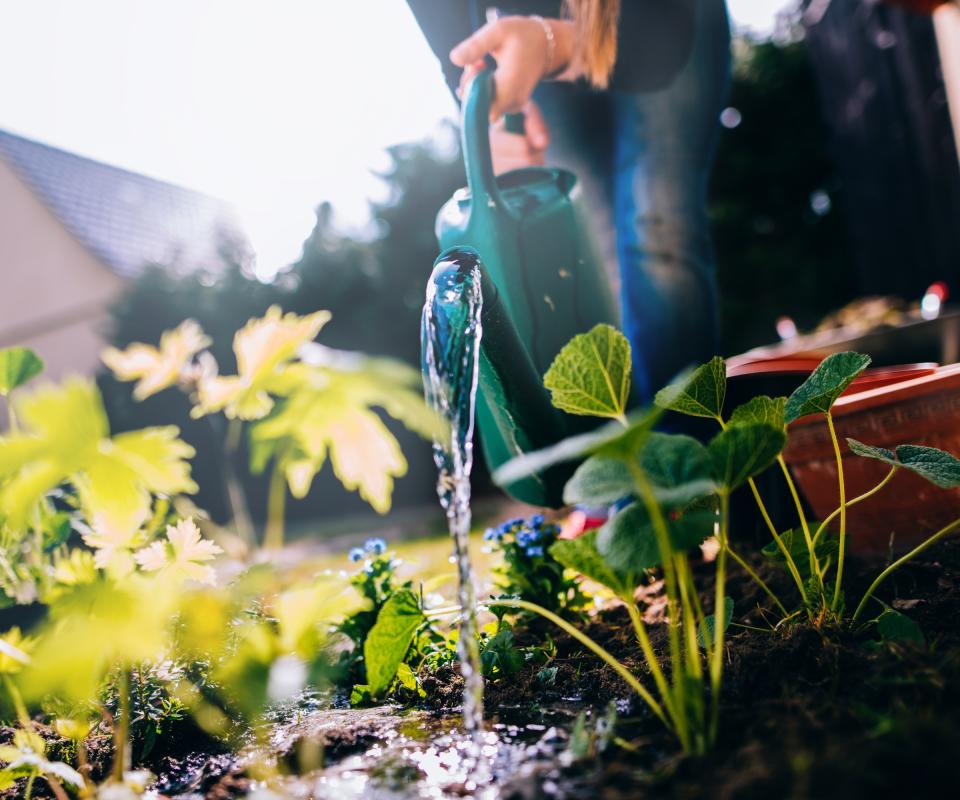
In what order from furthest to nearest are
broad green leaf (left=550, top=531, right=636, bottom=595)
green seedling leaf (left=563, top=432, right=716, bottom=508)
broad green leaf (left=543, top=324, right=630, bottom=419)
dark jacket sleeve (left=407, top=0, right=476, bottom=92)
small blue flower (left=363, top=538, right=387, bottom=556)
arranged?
dark jacket sleeve (left=407, top=0, right=476, bottom=92)
small blue flower (left=363, top=538, right=387, bottom=556)
broad green leaf (left=543, top=324, right=630, bottom=419)
broad green leaf (left=550, top=531, right=636, bottom=595)
green seedling leaf (left=563, top=432, right=716, bottom=508)

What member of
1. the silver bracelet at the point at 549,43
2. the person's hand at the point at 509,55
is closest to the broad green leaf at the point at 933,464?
the person's hand at the point at 509,55

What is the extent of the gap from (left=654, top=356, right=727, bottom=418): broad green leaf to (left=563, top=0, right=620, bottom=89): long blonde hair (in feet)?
4.32

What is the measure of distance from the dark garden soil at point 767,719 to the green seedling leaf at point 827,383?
0.31 meters

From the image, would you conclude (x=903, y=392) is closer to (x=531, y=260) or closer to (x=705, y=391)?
(x=705, y=391)

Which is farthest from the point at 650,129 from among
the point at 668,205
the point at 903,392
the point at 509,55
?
the point at 903,392

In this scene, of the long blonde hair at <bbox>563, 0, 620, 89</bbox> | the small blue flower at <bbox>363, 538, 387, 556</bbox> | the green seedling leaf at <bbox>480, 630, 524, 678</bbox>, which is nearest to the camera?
the green seedling leaf at <bbox>480, 630, 524, 678</bbox>

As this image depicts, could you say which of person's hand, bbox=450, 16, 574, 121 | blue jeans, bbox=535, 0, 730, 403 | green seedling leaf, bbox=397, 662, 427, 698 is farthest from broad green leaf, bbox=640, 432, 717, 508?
person's hand, bbox=450, 16, 574, 121

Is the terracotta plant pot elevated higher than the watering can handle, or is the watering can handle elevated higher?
the watering can handle

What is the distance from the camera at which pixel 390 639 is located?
108 cm

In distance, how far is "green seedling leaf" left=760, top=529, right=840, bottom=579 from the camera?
1030 mm

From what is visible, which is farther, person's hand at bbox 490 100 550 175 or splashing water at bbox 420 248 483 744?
person's hand at bbox 490 100 550 175

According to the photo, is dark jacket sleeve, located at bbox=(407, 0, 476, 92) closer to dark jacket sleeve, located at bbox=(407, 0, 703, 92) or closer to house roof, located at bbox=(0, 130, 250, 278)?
dark jacket sleeve, located at bbox=(407, 0, 703, 92)

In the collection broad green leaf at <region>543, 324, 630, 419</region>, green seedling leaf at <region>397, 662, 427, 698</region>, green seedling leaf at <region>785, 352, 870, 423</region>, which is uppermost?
broad green leaf at <region>543, 324, 630, 419</region>

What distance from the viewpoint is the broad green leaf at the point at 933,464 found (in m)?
0.86
